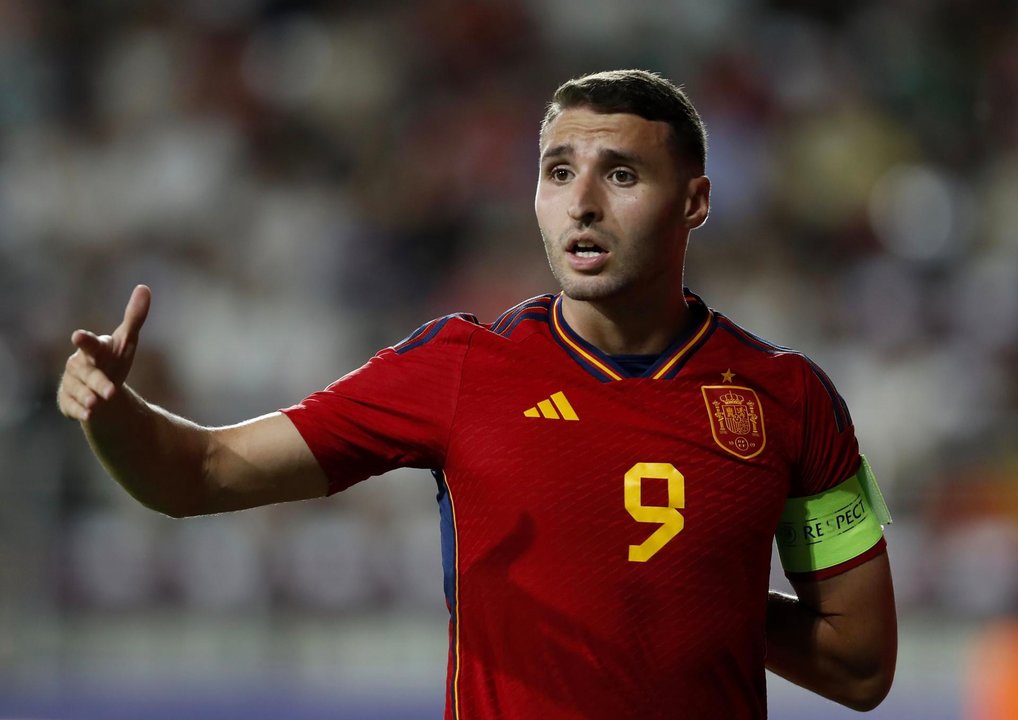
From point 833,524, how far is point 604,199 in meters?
0.77

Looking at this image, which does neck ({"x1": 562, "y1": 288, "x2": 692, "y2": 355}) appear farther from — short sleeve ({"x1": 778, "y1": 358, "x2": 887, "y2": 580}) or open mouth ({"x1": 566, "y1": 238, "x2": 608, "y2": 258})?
short sleeve ({"x1": 778, "y1": 358, "x2": 887, "y2": 580})

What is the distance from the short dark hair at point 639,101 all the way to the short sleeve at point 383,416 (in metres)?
0.53

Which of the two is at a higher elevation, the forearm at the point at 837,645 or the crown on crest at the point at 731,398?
the crown on crest at the point at 731,398

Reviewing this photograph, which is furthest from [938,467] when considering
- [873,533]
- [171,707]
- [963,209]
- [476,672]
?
[476,672]

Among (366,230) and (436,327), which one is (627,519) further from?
(366,230)

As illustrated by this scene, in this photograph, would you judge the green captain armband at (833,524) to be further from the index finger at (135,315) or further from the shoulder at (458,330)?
the index finger at (135,315)

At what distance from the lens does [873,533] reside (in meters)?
2.83

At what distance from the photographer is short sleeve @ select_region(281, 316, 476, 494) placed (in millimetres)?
2635

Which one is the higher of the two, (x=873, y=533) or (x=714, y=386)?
(x=714, y=386)

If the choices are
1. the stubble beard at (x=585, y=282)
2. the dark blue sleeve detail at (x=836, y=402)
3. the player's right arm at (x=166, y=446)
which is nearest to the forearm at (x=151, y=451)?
the player's right arm at (x=166, y=446)

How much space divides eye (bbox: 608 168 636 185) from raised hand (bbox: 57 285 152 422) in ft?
2.98

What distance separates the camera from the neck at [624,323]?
2816 millimetres

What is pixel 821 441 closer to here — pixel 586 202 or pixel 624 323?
pixel 624 323

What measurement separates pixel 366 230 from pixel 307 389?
174 centimetres
